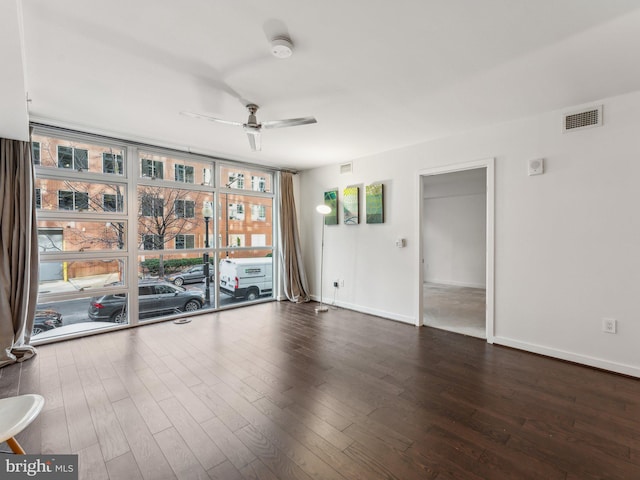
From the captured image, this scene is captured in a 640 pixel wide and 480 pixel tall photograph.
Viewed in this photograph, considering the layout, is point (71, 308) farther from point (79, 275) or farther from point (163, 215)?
point (163, 215)

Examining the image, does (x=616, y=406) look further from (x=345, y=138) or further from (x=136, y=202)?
(x=136, y=202)

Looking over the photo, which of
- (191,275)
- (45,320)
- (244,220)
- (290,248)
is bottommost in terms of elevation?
(45,320)

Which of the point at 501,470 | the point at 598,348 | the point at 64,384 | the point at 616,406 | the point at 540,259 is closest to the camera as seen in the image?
the point at 501,470

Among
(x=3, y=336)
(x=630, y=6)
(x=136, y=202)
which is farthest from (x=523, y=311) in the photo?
(x=3, y=336)

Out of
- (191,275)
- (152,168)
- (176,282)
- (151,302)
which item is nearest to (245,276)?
(191,275)

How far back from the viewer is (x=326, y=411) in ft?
7.25

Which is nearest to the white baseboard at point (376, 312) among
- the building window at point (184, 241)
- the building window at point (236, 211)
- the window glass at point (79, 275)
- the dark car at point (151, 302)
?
the building window at point (236, 211)

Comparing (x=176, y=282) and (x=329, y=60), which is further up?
(x=329, y=60)

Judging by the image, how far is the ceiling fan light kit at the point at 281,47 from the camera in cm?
197

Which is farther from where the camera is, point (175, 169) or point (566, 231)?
point (175, 169)

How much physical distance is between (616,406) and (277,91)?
379 cm

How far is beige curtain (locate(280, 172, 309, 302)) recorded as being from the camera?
18.5 ft

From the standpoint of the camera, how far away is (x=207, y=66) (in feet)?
7.60

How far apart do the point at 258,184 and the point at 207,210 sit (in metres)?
1.15
